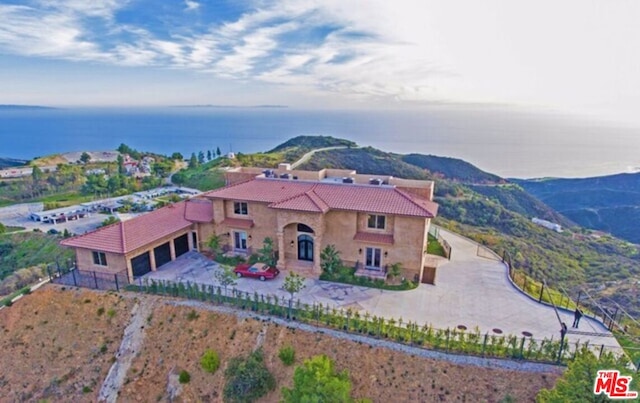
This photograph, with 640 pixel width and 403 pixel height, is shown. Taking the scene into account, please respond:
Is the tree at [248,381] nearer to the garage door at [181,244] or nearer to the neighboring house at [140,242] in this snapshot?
the neighboring house at [140,242]

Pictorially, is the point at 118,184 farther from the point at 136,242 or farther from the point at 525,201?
the point at 525,201

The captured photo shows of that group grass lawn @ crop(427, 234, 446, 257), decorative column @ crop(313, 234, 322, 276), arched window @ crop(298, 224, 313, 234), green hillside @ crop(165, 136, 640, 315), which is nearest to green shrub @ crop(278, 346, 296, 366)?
decorative column @ crop(313, 234, 322, 276)

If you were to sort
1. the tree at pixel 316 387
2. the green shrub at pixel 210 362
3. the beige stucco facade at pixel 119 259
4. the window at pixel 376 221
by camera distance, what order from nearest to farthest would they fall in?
the tree at pixel 316 387 < the green shrub at pixel 210 362 < the beige stucco facade at pixel 119 259 < the window at pixel 376 221

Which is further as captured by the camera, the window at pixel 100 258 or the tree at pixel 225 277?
the window at pixel 100 258

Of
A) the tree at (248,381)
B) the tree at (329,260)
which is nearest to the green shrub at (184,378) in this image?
the tree at (248,381)

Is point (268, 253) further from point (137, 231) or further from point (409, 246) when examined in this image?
point (409, 246)

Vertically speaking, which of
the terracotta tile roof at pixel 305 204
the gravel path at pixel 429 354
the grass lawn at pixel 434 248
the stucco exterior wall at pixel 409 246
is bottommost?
the gravel path at pixel 429 354

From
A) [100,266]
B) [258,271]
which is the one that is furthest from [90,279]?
[258,271]

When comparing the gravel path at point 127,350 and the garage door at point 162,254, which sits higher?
the garage door at point 162,254

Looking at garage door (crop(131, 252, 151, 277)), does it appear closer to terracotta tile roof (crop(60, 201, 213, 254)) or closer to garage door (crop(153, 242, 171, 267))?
garage door (crop(153, 242, 171, 267))
